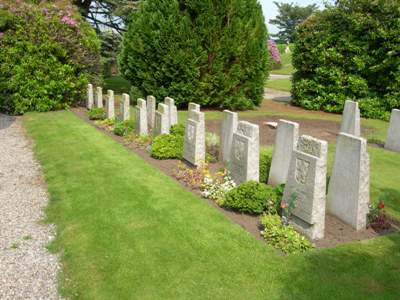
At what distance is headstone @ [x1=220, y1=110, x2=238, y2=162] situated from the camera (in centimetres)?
938

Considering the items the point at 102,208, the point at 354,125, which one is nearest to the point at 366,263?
the point at 102,208

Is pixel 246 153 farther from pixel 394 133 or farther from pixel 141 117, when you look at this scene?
pixel 394 133

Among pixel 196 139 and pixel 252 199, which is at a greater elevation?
pixel 196 139

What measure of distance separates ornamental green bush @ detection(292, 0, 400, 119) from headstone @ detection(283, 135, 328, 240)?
12.5 m

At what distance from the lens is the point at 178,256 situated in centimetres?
557

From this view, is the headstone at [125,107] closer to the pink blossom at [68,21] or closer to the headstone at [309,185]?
the pink blossom at [68,21]

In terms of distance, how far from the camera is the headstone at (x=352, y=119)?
38.9 feet

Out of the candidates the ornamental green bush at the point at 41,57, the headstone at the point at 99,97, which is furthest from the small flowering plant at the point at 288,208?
the ornamental green bush at the point at 41,57

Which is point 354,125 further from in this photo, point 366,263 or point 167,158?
point 366,263

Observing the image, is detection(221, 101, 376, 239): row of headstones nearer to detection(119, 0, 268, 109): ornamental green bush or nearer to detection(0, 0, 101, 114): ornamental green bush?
detection(119, 0, 268, 109): ornamental green bush

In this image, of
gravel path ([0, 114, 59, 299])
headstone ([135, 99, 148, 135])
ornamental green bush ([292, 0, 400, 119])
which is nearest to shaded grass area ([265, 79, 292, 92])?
ornamental green bush ([292, 0, 400, 119])

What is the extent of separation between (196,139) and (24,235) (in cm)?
434

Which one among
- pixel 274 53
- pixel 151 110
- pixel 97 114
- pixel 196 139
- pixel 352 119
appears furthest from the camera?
pixel 274 53

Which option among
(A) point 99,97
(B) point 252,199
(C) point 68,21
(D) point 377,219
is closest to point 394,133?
(D) point 377,219
